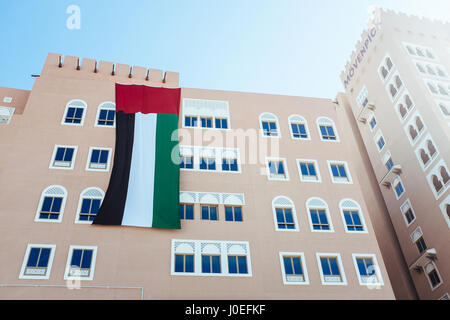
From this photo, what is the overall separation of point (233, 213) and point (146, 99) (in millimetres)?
11035

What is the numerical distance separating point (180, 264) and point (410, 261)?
2303 cm

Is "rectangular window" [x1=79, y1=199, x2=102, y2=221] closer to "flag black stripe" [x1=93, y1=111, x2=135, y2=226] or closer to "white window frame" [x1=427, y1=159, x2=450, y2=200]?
"flag black stripe" [x1=93, y1=111, x2=135, y2=226]

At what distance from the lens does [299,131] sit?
34.7 metres

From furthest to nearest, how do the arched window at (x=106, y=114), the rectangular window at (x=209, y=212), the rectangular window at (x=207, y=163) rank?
1. the arched window at (x=106, y=114)
2. the rectangular window at (x=207, y=163)
3. the rectangular window at (x=209, y=212)

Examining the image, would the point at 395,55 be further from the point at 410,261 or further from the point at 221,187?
the point at 221,187

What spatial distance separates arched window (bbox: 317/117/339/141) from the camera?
3481 centimetres

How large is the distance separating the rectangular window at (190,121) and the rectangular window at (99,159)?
6.25 meters

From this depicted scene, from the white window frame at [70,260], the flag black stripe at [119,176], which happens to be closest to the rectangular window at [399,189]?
the flag black stripe at [119,176]

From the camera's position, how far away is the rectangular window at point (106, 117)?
31.9 m

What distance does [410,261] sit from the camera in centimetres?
3938

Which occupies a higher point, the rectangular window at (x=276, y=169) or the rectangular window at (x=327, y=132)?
the rectangular window at (x=327, y=132)

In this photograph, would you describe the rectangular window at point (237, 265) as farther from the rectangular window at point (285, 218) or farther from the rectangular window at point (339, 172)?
the rectangular window at point (339, 172)

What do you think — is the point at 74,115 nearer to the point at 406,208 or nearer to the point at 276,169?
the point at 276,169
